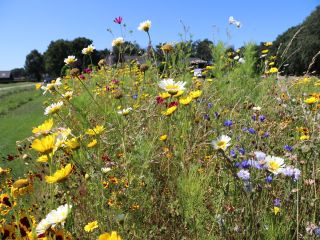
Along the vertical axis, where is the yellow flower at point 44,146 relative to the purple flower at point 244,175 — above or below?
above

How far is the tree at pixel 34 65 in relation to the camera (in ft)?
259

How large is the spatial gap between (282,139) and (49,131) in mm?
1331

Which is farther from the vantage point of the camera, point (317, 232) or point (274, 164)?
point (274, 164)

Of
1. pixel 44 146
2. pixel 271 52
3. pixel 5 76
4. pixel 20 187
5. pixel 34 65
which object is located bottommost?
pixel 5 76

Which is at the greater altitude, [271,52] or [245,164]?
[245,164]

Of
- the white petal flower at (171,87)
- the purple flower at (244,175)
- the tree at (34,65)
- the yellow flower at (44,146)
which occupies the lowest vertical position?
the tree at (34,65)

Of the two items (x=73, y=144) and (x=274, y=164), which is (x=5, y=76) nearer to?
(x=73, y=144)

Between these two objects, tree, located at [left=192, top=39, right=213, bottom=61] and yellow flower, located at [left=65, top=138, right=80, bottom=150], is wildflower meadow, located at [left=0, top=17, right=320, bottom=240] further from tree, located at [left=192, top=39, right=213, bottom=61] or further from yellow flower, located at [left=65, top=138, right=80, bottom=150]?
tree, located at [left=192, top=39, right=213, bottom=61]

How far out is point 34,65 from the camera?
78.9m

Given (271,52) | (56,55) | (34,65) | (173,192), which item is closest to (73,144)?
(173,192)

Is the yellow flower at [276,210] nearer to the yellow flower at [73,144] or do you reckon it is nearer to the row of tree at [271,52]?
the yellow flower at [73,144]

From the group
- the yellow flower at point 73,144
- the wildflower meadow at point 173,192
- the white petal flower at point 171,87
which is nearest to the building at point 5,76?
the white petal flower at point 171,87

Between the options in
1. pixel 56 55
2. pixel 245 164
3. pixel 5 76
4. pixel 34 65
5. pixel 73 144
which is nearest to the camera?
pixel 245 164

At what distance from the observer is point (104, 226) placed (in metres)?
1.51
